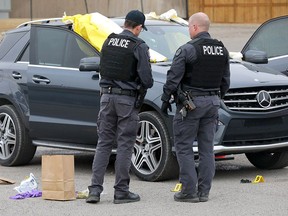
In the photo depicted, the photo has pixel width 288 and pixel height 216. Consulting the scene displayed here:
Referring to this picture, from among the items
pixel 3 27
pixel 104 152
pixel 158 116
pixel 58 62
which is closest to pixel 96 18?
pixel 58 62

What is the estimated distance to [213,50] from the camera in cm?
959

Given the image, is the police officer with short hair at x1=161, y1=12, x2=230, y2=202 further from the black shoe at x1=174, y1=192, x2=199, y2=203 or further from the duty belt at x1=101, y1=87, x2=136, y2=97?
the duty belt at x1=101, y1=87, x2=136, y2=97

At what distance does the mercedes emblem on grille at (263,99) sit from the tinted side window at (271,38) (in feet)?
11.5

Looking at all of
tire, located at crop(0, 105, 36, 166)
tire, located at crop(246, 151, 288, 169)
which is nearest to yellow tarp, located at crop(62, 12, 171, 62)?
tire, located at crop(0, 105, 36, 166)

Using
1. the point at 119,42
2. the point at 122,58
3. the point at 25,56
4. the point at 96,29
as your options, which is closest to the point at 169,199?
the point at 122,58

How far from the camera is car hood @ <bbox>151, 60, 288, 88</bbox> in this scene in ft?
35.6

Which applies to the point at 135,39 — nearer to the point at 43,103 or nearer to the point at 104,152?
the point at 104,152

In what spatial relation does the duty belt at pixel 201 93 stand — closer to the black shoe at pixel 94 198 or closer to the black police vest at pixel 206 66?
the black police vest at pixel 206 66

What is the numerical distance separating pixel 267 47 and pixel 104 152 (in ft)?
18.2

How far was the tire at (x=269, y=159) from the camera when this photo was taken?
11.8 m

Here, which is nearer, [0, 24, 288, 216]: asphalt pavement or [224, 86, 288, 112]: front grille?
[0, 24, 288, 216]: asphalt pavement

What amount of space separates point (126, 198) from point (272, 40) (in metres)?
5.71

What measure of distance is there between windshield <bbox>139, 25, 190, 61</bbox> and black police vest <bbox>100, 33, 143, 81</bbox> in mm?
2160

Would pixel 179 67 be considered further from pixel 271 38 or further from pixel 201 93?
pixel 271 38
